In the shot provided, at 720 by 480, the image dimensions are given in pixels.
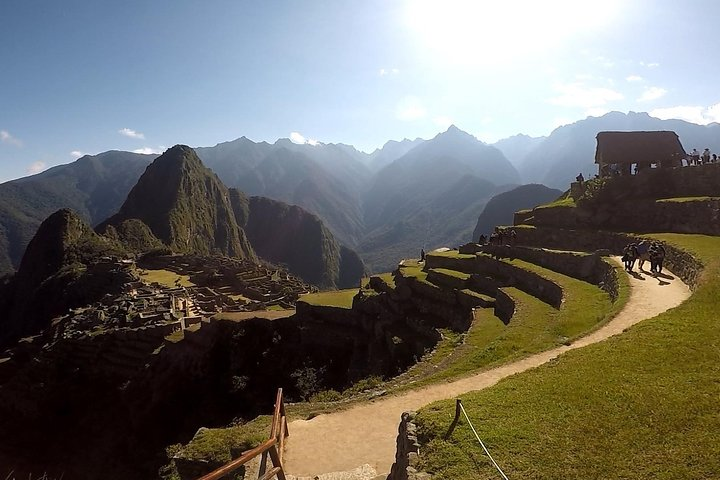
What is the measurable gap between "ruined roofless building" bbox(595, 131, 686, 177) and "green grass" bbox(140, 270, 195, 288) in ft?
189

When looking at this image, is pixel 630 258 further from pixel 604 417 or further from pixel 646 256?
pixel 604 417

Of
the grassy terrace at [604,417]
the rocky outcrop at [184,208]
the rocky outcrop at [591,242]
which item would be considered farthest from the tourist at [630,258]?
the rocky outcrop at [184,208]

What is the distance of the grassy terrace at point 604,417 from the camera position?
5785 mm

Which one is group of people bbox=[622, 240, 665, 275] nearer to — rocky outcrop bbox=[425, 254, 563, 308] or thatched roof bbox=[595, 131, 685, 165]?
rocky outcrop bbox=[425, 254, 563, 308]

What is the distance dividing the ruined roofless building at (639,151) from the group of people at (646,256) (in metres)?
16.3

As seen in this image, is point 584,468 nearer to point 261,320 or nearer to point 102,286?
point 261,320

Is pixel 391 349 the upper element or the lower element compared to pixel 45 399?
upper

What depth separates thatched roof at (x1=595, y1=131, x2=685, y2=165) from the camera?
3378 centimetres

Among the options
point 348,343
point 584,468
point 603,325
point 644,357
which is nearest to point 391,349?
point 348,343

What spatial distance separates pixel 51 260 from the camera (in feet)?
322

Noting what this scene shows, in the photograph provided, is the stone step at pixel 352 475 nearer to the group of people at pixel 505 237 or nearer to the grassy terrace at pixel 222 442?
the grassy terrace at pixel 222 442

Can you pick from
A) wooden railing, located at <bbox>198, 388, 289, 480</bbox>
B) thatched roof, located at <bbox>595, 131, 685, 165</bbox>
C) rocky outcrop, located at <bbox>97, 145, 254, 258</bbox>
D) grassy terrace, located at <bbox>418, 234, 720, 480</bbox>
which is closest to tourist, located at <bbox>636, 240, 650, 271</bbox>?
grassy terrace, located at <bbox>418, 234, 720, 480</bbox>

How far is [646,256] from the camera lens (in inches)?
747

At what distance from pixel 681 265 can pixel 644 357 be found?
1164 cm
